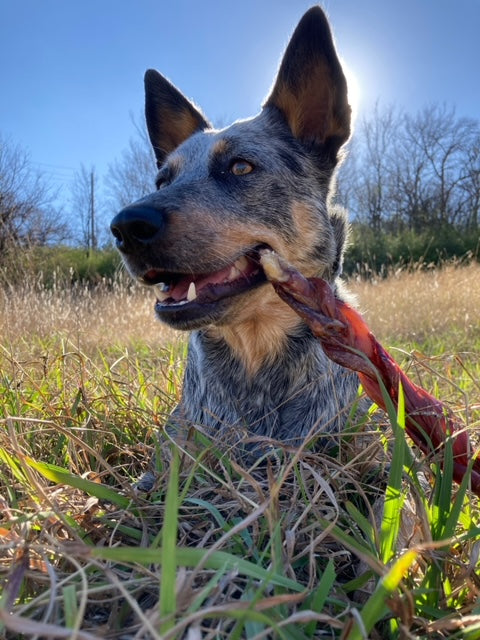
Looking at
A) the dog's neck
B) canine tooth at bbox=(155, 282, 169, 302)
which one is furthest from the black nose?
the dog's neck

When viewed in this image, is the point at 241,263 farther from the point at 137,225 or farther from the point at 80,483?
the point at 80,483

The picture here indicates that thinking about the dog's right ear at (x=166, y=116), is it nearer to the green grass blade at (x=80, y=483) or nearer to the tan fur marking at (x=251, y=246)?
the tan fur marking at (x=251, y=246)

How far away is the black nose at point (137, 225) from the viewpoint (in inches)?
72.1

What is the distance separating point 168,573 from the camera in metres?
0.75

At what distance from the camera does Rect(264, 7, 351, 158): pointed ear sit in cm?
237

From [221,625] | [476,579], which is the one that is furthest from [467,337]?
[221,625]

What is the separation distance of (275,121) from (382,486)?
196 cm

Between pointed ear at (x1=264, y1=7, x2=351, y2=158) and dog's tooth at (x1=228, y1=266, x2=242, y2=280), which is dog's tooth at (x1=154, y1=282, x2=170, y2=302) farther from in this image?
pointed ear at (x1=264, y1=7, x2=351, y2=158)

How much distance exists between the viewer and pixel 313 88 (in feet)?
8.34

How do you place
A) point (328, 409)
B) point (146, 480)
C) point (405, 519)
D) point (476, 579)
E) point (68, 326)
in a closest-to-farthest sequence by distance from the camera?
point (476, 579)
point (405, 519)
point (146, 480)
point (328, 409)
point (68, 326)

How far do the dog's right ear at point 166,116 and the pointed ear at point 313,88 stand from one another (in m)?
0.63

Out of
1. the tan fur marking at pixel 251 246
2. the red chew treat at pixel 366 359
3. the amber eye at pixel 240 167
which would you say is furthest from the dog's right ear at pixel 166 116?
the red chew treat at pixel 366 359

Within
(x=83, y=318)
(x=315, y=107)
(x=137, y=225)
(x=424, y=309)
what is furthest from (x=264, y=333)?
(x=424, y=309)

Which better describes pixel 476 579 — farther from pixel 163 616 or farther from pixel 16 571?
pixel 16 571
